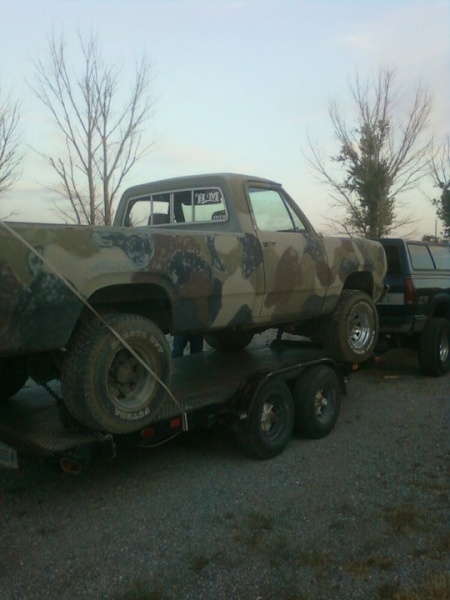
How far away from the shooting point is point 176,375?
19.8 feet

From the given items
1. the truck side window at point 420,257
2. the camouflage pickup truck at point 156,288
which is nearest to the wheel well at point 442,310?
the truck side window at point 420,257

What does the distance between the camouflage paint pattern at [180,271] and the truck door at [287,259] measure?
11mm

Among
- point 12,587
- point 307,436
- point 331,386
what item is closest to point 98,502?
point 12,587

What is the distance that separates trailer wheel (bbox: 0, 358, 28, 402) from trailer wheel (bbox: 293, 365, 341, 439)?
2462mm

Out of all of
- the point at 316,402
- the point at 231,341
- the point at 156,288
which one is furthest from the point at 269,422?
the point at 156,288

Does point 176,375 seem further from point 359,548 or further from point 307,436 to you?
point 359,548

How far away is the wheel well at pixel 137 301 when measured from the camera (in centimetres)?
453

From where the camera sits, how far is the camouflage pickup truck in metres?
3.92

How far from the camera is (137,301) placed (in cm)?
491

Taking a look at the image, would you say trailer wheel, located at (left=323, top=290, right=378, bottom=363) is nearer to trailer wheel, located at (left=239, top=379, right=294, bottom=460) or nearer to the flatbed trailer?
the flatbed trailer

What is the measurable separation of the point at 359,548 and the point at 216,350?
3.63m

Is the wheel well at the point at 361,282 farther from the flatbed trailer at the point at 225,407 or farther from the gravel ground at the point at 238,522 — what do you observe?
the gravel ground at the point at 238,522

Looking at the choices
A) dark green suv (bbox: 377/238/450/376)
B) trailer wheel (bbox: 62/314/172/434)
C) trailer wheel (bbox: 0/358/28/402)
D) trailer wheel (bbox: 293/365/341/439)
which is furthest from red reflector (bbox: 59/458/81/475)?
dark green suv (bbox: 377/238/450/376)

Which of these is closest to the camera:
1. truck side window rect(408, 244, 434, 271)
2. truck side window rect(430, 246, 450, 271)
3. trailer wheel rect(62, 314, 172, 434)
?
trailer wheel rect(62, 314, 172, 434)
